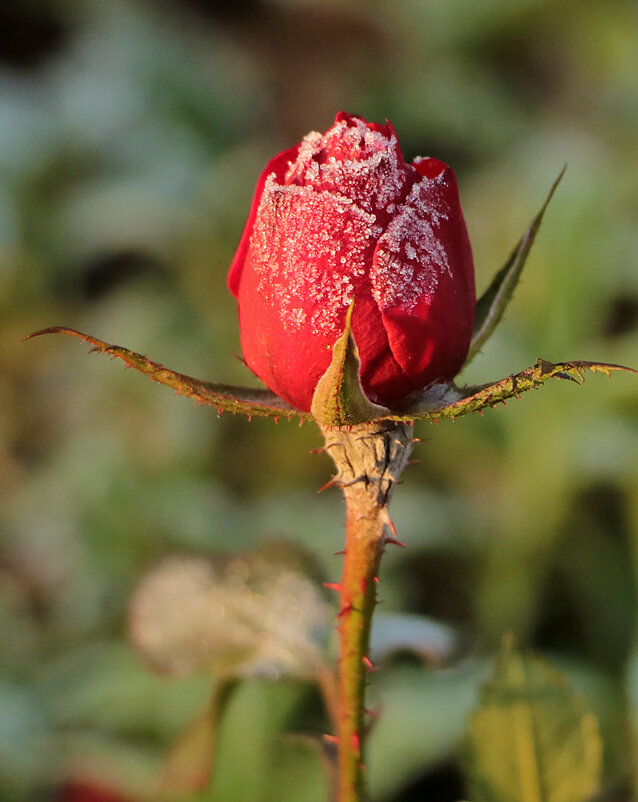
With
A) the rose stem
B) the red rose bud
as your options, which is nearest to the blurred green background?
the rose stem

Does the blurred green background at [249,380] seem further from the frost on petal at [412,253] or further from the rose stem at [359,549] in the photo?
the frost on petal at [412,253]

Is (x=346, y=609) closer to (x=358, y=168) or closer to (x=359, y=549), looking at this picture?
(x=359, y=549)

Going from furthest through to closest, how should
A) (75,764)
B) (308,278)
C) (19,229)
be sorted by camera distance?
(19,229) < (75,764) < (308,278)

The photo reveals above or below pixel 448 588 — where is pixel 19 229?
above

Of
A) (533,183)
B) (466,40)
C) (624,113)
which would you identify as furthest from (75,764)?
(466,40)

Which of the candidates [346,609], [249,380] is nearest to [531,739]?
[346,609]

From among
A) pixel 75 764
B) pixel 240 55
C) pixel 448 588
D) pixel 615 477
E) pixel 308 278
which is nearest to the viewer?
pixel 308 278

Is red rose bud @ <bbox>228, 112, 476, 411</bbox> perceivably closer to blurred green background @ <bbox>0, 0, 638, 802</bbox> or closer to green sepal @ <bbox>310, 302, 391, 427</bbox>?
green sepal @ <bbox>310, 302, 391, 427</bbox>

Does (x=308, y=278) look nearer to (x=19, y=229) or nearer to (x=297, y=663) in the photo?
(x=297, y=663)
